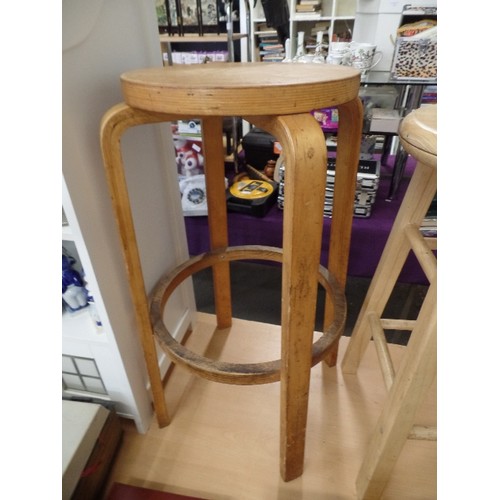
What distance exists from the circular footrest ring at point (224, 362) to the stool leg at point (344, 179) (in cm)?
5

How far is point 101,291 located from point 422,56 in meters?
1.22

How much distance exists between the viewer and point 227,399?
0.91 meters

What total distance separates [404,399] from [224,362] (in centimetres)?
30

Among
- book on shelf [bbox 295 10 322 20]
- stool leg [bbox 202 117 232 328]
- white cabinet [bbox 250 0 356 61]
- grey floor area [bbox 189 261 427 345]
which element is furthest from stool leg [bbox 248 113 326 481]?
book on shelf [bbox 295 10 322 20]

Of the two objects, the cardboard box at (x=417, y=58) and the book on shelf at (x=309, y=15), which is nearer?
the cardboard box at (x=417, y=58)

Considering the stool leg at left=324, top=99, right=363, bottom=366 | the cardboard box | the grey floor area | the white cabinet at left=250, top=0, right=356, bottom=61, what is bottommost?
the grey floor area

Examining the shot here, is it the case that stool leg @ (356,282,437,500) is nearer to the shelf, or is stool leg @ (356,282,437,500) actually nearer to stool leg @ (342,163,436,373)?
stool leg @ (342,163,436,373)

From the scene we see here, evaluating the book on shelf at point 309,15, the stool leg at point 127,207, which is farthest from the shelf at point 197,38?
the book on shelf at point 309,15

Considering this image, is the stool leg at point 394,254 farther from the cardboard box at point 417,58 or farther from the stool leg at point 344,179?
the cardboard box at point 417,58

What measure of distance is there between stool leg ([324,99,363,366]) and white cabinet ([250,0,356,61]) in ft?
7.39

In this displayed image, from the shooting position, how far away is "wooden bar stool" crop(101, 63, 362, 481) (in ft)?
1.29

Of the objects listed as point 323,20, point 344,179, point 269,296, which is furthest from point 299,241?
point 323,20

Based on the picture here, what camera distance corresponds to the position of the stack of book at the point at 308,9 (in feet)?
8.60

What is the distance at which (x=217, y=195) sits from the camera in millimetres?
888
